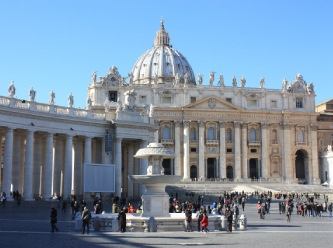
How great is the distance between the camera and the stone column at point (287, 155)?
327 ft

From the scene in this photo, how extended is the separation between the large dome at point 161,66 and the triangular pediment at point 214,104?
112ft

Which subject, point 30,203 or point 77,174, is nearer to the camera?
point 30,203

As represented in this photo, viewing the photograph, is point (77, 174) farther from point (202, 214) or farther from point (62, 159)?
point (202, 214)

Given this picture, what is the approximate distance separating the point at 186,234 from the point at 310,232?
616 centimetres

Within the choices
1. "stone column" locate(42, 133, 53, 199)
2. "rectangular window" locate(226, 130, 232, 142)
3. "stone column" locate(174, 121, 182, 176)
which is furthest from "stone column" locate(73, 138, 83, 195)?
"rectangular window" locate(226, 130, 232, 142)

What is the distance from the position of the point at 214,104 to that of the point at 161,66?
40601 millimetres

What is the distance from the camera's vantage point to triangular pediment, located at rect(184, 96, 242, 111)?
319 feet

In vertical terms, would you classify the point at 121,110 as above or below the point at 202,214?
above

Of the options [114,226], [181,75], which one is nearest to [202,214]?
[114,226]

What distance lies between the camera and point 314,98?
104 meters

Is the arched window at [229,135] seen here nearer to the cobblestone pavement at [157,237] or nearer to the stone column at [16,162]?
the stone column at [16,162]

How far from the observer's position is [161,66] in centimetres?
13575

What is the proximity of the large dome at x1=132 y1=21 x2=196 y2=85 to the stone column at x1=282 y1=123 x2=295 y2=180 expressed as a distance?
121ft

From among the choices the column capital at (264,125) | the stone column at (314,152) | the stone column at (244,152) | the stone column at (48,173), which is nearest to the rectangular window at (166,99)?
the stone column at (244,152)
